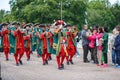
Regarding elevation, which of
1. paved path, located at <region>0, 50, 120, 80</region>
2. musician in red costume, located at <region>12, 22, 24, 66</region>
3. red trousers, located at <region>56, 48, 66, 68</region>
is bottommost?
paved path, located at <region>0, 50, 120, 80</region>

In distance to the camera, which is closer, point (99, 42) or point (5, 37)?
point (99, 42)

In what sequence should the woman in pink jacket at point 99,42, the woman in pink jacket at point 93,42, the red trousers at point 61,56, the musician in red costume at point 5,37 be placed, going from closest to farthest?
1. the red trousers at point 61,56
2. the woman in pink jacket at point 99,42
3. the musician in red costume at point 5,37
4. the woman in pink jacket at point 93,42

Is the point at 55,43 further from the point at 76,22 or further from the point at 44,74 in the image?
the point at 76,22

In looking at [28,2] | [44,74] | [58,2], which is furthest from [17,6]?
[44,74]

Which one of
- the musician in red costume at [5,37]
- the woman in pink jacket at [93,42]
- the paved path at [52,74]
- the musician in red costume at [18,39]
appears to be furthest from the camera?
the woman in pink jacket at [93,42]

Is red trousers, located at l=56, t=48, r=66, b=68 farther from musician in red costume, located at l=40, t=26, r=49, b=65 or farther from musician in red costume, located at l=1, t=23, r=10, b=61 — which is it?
musician in red costume, located at l=1, t=23, r=10, b=61

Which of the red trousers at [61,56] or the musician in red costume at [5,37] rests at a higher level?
the musician in red costume at [5,37]

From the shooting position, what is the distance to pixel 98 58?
639 inches

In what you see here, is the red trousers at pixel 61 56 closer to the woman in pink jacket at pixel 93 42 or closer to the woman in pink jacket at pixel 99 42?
the woman in pink jacket at pixel 99 42

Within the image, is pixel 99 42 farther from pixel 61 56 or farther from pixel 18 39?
pixel 18 39

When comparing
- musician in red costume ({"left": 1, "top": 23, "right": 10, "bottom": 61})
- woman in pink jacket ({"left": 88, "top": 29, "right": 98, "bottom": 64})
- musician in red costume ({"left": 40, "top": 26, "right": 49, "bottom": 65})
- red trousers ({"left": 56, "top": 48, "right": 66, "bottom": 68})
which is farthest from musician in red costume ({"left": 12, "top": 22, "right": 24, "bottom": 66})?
woman in pink jacket ({"left": 88, "top": 29, "right": 98, "bottom": 64})

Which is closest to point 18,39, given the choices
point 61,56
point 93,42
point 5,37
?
point 5,37

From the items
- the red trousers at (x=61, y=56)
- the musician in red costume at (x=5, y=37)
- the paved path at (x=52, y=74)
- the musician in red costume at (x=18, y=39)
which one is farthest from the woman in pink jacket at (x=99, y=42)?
the musician in red costume at (x=5, y=37)

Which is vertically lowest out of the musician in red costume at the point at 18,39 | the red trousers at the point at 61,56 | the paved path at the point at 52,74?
the paved path at the point at 52,74
